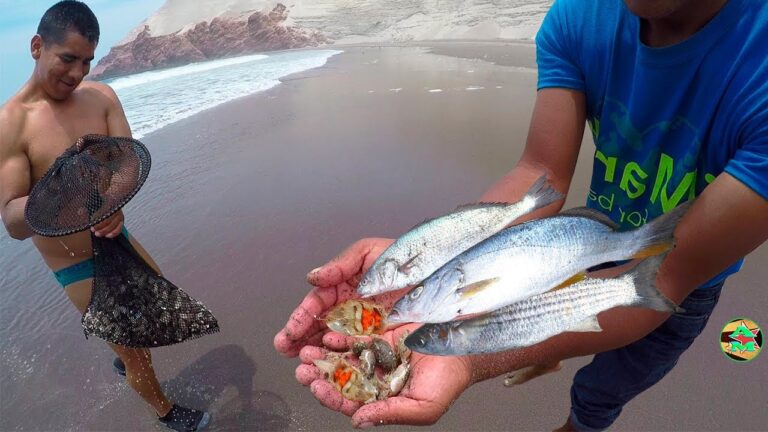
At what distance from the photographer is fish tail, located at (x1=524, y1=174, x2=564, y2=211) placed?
2125 millimetres

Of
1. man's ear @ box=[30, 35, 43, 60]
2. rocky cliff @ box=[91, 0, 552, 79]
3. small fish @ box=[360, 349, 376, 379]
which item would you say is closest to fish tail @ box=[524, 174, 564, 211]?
small fish @ box=[360, 349, 376, 379]

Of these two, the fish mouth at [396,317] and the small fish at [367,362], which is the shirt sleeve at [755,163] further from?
the small fish at [367,362]

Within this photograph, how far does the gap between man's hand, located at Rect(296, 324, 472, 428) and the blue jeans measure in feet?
4.22

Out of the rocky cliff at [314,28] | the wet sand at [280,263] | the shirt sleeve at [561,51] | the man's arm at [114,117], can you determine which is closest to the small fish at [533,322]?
the shirt sleeve at [561,51]

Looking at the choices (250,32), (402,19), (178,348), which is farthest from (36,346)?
(250,32)

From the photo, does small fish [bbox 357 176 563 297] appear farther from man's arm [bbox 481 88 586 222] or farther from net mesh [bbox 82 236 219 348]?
net mesh [bbox 82 236 219 348]

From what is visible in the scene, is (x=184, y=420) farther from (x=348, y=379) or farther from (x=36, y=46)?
(x=36, y=46)

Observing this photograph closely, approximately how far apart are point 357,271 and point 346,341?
0.43 meters

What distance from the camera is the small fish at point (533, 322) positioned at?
1625 mm

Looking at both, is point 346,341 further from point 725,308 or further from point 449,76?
point 449,76

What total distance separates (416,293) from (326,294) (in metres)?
0.82

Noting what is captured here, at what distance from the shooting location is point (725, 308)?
12.3 ft

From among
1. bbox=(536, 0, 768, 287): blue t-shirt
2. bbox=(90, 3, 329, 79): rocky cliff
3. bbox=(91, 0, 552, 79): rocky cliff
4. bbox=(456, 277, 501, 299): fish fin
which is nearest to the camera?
bbox=(536, 0, 768, 287): blue t-shirt

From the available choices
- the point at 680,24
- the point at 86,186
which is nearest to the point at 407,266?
the point at 680,24
